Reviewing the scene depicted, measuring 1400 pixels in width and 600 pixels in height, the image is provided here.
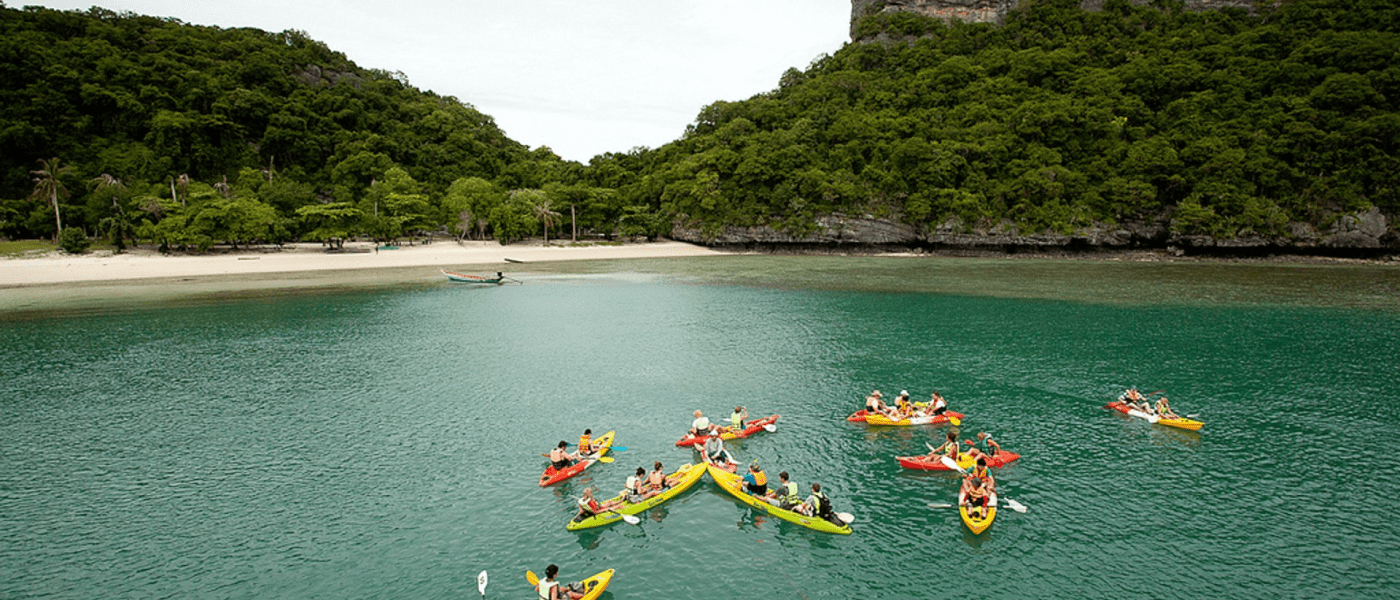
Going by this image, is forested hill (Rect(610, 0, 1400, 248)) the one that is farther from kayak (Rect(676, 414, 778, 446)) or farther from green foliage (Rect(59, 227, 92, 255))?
kayak (Rect(676, 414, 778, 446))

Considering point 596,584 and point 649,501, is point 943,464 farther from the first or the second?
point 596,584

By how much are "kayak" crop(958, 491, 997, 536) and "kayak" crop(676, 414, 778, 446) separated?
26.8 feet

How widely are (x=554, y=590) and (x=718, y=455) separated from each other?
8.24m

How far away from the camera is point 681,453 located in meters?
21.2

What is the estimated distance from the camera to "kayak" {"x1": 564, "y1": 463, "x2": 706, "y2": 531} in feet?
53.3

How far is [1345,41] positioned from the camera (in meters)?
92.4

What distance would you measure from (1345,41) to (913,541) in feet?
433

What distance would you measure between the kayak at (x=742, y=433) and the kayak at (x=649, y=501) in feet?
6.04

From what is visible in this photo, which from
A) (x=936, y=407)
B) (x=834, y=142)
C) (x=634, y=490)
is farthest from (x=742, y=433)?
(x=834, y=142)

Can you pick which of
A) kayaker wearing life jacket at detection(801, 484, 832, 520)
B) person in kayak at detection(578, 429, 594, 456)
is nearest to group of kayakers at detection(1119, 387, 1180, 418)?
kayaker wearing life jacket at detection(801, 484, 832, 520)

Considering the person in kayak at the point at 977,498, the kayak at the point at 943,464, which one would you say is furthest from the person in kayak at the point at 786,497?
the kayak at the point at 943,464

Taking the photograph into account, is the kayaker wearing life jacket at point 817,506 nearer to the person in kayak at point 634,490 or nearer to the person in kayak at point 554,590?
the person in kayak at point 634,490

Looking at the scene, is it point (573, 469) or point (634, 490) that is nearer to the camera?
point (634, 490)

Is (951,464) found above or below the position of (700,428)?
below
